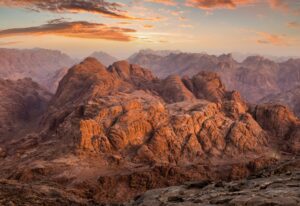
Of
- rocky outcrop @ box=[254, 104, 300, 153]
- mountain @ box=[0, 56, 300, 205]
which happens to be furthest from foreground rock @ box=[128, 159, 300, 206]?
rocky outcrop @ box=[254, 104, 300, 153]

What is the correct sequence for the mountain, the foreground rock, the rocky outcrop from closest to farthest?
the foreground rock < the mountain < the rocky outcrop

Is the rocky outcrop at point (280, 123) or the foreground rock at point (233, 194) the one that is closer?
the foreground rock at point (233, 194)

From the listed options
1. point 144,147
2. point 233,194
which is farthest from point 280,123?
point 233,194

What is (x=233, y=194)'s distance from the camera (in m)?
45.1

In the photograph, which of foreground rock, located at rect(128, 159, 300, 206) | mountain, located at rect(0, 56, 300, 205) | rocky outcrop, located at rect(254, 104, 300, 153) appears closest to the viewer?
foreground rock, located at rect(128, 159, 300, 206)

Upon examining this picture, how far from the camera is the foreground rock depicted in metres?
39.0

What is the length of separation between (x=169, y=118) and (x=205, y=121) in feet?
54.1

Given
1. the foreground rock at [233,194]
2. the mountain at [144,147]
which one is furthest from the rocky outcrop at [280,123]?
the foreground rock at [233,194]

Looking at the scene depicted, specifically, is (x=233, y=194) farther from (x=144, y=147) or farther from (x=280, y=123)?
(x=280, y=123)

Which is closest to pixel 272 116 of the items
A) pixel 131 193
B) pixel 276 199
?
pixel 131 193

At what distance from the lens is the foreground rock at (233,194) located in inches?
1534

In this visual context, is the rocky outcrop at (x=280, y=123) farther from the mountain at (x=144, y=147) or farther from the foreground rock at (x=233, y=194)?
the foreground rock at (x=233, y=194)

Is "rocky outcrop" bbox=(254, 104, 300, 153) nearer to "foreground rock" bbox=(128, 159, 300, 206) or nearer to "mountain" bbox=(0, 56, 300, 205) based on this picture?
"mountain" bbox=(0, 56, 300, 205)

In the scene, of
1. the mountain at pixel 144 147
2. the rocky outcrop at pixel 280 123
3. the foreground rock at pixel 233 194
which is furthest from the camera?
the rocky outcrop at pixel 280 123
